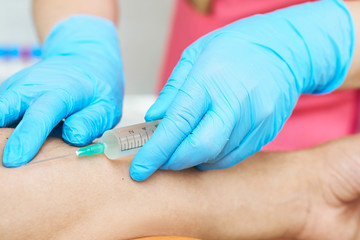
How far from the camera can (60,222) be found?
825mm

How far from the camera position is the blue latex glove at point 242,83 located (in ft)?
2.95

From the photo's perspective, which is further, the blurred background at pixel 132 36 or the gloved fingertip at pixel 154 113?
the blurred background at pixel 132 36

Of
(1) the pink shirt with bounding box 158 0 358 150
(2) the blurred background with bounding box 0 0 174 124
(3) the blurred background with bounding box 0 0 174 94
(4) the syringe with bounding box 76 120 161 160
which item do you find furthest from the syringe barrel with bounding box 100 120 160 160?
(3) the blurred background with bounding box 0 0 174 94

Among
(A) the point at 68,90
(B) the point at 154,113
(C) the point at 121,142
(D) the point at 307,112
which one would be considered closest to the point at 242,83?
(B) the point at 154,113

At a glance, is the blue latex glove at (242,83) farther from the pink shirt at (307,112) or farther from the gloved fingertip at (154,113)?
the pink shirt at (307,112)

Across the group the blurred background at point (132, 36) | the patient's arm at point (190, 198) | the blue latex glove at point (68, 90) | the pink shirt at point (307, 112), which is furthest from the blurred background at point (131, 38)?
the patient's arm at point (190, 198)

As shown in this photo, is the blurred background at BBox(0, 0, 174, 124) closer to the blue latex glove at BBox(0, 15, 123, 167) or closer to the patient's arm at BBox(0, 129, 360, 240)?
the blue latex glove at BBox(0, 15, 123, 167)

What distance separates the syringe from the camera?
2.82 feet

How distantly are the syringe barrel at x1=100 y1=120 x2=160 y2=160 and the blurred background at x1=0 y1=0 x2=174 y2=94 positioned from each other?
1836mm

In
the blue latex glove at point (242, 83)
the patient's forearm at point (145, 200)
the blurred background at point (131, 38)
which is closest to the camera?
the patient's forearm at point (145, 200)

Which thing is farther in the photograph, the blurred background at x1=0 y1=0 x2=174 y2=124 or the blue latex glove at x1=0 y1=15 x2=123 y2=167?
the blurred background at x1=0 y1=0 x2=174 y2=124

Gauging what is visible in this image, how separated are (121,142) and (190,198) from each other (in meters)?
0.24

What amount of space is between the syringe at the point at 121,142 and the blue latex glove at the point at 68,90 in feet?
0.24

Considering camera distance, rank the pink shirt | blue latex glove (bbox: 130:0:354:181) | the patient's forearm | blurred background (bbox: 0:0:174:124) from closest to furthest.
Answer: the patient's forearm < blue latex glove (bbox: 130:0:354:181) < the pink shirt < blurred background (bbox: 0:0:174:124)
